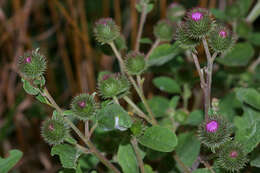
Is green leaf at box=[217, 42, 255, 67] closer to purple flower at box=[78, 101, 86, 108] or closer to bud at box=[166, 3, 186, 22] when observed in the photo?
bud at box=[166, 3, 186, 22]

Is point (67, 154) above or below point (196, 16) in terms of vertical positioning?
below

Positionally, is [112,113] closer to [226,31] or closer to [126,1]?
[226,31]

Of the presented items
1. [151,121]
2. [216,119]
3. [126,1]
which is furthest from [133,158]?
[126,1]

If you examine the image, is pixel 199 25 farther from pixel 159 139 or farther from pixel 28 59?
pixel 28 59

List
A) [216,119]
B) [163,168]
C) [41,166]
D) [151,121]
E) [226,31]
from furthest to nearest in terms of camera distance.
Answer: [41,166], [163,168], [151,121], [226,31], [216,119]

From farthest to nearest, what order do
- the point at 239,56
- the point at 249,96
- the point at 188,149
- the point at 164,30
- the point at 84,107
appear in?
the point at 239,56
the point at 164,30
the point at 188,149
the point at 249,96
the point at 84,107

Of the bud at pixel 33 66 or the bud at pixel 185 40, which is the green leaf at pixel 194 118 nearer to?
the bud at pixel 185 40

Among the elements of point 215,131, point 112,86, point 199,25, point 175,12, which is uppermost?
point 199,25

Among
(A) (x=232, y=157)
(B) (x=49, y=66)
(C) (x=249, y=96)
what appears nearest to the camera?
(A) (x=232, y=157)

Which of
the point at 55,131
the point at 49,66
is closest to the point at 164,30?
the point at 55,131
